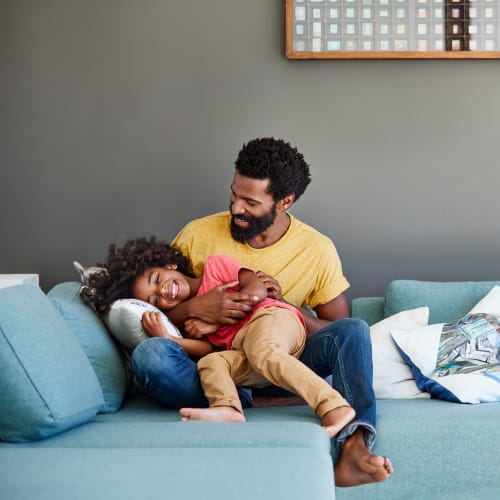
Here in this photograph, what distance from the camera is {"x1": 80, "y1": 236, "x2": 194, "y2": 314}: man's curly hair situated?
234 cm

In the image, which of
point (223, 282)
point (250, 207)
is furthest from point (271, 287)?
point (250, 207)

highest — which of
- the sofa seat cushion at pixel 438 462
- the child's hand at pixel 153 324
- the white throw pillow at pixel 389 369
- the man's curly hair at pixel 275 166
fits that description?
the man's curly hair at pixel 275 166

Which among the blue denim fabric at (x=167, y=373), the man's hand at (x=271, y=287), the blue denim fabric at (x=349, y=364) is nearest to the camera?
the blue denim fabric at (x=349, y=364)

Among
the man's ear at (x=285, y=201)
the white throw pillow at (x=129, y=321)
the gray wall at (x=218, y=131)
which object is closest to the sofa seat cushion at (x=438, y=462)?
the white throw pillow at (x=129, y=321)

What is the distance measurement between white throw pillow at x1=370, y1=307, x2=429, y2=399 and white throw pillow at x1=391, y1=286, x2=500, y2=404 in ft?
0.08

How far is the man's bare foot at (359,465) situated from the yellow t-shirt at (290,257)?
85cm

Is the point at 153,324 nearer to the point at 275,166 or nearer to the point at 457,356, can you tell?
the point at 275,166

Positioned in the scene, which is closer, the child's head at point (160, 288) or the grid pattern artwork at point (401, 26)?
the child's head at point (160, 288)

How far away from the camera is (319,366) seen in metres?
2.22

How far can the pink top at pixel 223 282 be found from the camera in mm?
2369

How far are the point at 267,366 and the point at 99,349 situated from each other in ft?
1.71

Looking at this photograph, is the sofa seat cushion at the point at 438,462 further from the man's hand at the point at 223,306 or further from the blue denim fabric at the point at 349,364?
the man's hand at the point at 223,306

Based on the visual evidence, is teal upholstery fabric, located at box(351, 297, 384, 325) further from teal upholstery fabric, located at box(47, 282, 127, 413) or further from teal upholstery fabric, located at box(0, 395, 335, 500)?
teal upholstery fabric, located at box(0, 395, 335, 500)

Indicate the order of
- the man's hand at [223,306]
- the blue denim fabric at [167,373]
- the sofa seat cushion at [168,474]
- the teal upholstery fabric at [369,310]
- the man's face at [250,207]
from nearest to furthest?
1. the sofa seat cushion at [168,474]
2. the blue denim fabric at [167,373]
3. the man's hand at [223,306]
4. the man's face at [250,207]
5. the teal upholstery fabric at [369,310]
